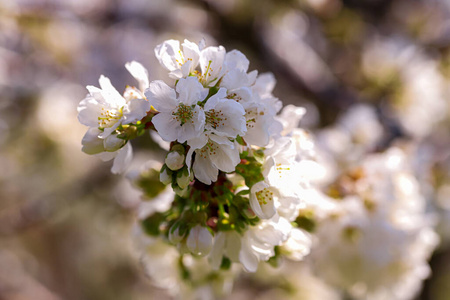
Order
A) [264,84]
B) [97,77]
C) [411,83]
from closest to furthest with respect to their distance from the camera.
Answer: [264,84], [411,83], [97,77]

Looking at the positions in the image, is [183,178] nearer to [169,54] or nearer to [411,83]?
[169,54]

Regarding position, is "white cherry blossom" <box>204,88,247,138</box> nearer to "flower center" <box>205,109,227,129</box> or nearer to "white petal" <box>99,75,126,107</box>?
"flower center" <box>205,109,227,129</box>

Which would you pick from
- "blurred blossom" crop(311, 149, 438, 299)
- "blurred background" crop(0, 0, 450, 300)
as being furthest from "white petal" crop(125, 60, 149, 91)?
"blurred background" crop(0, 0, 450, 300)

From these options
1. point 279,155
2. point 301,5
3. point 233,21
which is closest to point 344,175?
point 279,155

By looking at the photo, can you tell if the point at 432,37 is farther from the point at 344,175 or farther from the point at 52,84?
the point at 52,84

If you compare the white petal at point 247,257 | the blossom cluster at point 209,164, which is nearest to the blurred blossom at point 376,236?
the blossom cluster at point 209,164

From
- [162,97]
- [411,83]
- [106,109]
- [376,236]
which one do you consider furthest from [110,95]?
[411,83]
